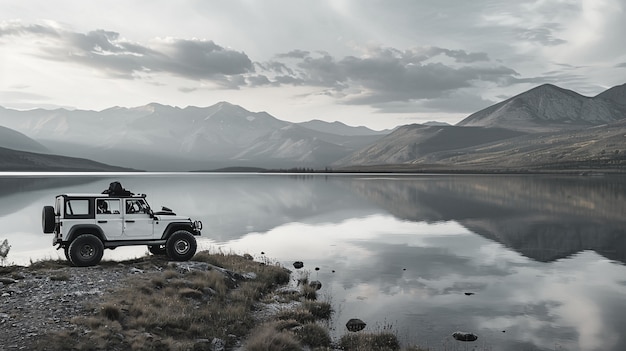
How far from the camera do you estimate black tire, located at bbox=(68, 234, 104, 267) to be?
71.5 feet

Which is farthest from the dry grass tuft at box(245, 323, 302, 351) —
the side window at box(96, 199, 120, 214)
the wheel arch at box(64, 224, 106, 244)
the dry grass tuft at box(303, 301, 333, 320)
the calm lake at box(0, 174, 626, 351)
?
the side window at box(96, 199, 120, 214)

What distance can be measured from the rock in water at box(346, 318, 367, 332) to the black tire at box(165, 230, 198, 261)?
10460mm

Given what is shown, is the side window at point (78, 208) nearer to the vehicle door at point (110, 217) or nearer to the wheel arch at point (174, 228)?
the vehicle door at point (110, 217)

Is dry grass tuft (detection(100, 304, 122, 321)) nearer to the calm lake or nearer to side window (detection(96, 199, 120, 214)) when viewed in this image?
side window (detection(96, 199, 120, 214))

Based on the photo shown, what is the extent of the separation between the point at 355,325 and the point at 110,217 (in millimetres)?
13330

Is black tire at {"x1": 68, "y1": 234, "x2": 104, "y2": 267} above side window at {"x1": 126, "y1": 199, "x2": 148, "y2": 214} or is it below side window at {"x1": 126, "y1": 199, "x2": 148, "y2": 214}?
below

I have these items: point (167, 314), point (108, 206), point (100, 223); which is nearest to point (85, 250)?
point (100, 223)

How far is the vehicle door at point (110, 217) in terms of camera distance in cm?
2205

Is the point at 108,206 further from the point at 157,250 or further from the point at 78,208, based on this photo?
the point at 157,250

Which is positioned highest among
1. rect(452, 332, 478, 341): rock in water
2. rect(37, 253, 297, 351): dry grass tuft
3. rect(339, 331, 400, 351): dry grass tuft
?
rect(37, 253, 297, 351): dry grass tuft

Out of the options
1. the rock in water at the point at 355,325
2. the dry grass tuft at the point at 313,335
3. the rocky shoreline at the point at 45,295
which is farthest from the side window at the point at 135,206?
the rock in water at the point at 355,325

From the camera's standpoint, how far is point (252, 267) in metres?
29.7

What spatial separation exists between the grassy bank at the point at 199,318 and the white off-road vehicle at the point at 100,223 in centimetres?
157

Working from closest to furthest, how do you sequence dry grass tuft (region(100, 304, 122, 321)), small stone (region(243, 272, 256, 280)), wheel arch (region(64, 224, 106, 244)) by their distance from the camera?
dry grass tuft (region(100, 304, 122, 321))
wheel arch (region(64, 224, 106, 244))
small stone (region(243, 272, 256, 280))
